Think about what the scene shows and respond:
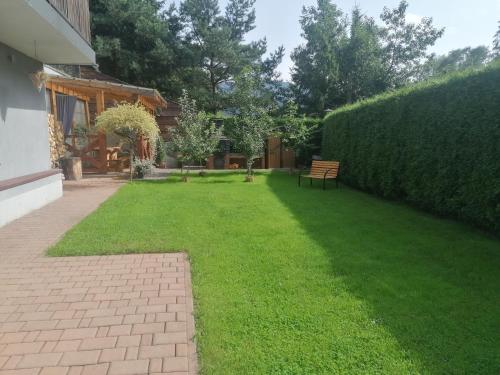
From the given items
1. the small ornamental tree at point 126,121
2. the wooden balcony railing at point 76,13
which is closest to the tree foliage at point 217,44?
the small ornamental tree at point 126,121

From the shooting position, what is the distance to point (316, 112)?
1056 inches

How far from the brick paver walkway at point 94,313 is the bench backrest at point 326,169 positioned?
7.01 m

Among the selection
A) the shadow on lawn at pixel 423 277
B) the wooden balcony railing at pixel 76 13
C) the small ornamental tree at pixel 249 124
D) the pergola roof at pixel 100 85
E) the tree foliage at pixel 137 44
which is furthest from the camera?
the tree foliage at pixel 137 44

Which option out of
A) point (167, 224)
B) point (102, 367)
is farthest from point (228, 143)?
point (102, 367)

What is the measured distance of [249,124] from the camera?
12.8 m

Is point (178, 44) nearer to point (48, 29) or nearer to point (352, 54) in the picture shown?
point (352, 54)

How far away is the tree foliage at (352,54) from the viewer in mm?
25734

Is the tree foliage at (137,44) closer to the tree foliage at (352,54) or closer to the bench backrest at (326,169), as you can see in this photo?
the tree foliage at (352,54)

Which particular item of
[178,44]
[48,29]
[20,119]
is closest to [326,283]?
[48,29]

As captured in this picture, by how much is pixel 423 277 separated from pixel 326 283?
1.07 meters

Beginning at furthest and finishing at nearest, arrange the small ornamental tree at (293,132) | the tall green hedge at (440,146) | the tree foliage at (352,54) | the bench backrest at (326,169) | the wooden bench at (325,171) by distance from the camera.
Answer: the tree foliage at (352,54), the small ornamental tree at (293,132), the bench backrest at (326,169), the wooden bench at (325,171), the tall green hedge at (440,146)

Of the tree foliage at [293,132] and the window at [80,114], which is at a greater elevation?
the window at [80,114]

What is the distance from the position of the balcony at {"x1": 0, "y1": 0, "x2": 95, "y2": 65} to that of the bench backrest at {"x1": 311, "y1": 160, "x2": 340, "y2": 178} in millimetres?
6781

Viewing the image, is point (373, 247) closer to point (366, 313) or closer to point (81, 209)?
point (366, 313)
